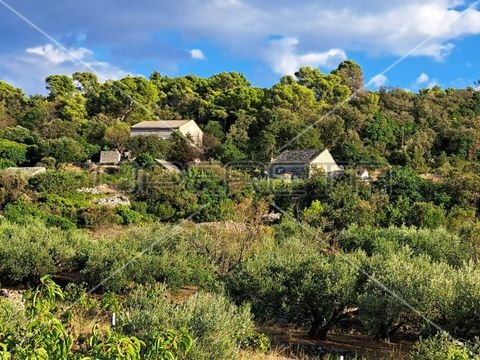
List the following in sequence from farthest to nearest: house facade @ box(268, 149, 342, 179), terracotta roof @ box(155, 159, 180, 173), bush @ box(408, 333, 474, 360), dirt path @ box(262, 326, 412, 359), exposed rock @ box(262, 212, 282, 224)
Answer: house facade @ box(268, 149, 342, 179) → terracotta roof @ box(155, 159, 180, 173) → exposed rock @ box(262, 212, 282, 224) → dirt path @ box(262, 326, 412, 359) → bush @ box(408, 333, 474, 360)

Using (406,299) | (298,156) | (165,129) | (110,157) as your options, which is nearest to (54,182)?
(110,157)

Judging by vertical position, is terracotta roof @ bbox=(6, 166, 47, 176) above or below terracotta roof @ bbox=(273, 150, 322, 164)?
below

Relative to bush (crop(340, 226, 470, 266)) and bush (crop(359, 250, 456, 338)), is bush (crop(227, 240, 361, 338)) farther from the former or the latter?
bush (crop(340, 226, 470, 266))

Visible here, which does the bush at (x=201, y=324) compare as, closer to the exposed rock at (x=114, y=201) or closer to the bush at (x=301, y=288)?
the bush at (x=301, y=288)

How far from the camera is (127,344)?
3.87 metres

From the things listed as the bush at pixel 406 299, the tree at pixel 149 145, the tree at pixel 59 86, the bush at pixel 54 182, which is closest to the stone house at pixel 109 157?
the tree at pixel 149 145

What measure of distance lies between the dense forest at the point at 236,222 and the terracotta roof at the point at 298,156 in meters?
2.38

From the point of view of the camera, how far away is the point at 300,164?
3450cm

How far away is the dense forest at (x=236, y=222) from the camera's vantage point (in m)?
7.20

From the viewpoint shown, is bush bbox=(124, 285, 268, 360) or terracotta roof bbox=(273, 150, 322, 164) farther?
terracotta roof bbox=(273, 150, 322, 164)

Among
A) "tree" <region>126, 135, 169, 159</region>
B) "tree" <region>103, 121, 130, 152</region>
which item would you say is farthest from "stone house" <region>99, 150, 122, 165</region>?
"tree" <region>103, 121, 130, 152</region>

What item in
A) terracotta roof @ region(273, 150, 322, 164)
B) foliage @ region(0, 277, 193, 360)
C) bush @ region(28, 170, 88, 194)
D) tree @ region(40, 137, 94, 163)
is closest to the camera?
foliage @ region(0, 277, 193, 360)

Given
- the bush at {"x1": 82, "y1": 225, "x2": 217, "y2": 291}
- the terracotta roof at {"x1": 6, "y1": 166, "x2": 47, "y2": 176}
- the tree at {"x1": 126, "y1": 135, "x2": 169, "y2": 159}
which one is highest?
the tree at {"x1": 126, "y1": 135, "x2": 169, "y2": 159}

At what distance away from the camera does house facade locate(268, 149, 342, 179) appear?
3381 cm
